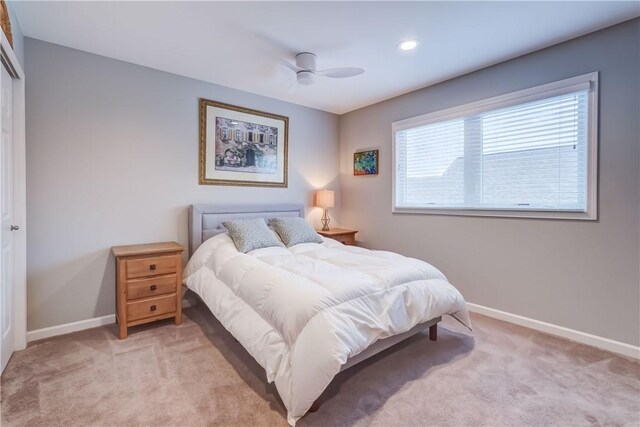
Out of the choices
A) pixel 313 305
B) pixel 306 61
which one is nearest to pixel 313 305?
pixel 313 305

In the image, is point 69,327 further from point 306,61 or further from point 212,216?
point 306,61

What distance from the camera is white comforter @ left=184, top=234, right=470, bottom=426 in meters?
1.57

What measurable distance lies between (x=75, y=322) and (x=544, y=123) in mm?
4645

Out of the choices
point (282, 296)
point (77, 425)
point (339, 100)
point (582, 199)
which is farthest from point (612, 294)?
point (77, 425)

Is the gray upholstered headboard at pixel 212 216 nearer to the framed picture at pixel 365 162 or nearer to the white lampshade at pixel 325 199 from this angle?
the white lampshade at pixel 325 199

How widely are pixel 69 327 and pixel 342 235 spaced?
306 centimetres

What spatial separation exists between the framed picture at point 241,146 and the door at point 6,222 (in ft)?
5.00

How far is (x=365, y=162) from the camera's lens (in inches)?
172

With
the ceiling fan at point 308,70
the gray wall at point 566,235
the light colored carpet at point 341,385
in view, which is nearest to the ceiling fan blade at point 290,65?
the ceiling fan at point 308,70

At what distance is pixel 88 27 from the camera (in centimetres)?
239

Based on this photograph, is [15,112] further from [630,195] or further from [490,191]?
[630,195]

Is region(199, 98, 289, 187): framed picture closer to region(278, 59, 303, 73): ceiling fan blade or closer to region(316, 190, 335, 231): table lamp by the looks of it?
region(316, 190, 335, 231): table lamp

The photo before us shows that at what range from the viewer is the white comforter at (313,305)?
61.8 inches

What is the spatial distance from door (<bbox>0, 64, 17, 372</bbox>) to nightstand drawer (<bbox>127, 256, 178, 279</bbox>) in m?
0.75
